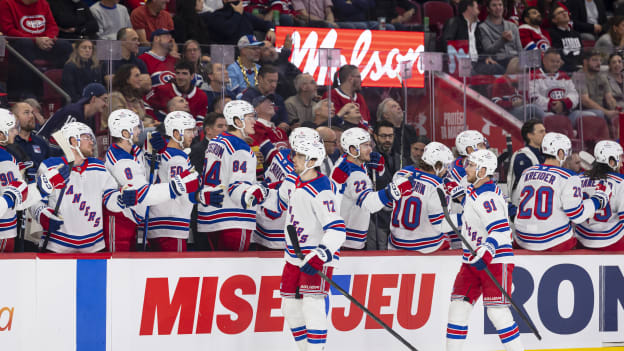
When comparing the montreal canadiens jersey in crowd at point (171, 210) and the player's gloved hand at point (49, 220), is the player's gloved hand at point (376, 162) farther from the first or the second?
the player's gloved hand at point (49, 220)

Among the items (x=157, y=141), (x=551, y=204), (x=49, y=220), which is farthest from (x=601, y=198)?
(x=49, y=220)

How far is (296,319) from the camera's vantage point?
5.79m

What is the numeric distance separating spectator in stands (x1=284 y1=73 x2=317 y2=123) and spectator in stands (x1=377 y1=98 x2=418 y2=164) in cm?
60

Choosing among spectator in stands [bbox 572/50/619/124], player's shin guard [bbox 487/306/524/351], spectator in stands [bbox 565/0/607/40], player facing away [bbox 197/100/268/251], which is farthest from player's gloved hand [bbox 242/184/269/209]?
spectator in stands [bbox 565/0/607/40]

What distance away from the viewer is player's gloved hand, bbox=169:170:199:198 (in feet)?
19.3

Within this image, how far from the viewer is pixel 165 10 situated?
8797 millimetres

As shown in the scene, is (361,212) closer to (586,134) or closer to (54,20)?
(586,134)

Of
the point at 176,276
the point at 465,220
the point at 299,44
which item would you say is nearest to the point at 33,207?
the point at 176,276

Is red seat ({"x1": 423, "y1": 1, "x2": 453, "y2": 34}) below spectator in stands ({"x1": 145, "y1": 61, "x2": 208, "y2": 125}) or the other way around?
the other way around

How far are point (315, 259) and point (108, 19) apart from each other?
4.10 m

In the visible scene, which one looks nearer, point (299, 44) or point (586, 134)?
point (586, 134)

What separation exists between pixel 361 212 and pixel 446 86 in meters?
1.55

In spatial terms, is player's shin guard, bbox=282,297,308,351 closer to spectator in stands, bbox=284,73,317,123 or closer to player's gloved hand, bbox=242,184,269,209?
player's gloved hand, bbox=242,184,269,209

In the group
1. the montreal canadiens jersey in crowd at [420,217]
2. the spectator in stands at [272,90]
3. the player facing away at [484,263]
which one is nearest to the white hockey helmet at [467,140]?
the montreal canadiens jersey in crowd at [420,217]
